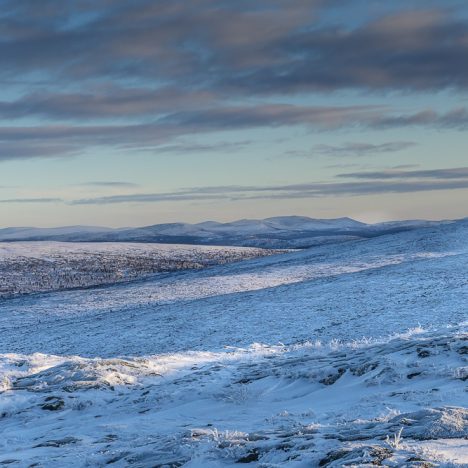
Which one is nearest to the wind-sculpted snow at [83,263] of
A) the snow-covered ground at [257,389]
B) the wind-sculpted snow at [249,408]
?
the snow-covered ground at [257,389]

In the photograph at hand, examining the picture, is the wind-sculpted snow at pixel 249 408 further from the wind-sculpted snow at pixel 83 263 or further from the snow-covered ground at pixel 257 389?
the wind-sculpted snow at pixel 83 263

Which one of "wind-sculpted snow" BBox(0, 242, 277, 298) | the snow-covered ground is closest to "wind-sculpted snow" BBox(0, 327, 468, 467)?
the snow-covered ground

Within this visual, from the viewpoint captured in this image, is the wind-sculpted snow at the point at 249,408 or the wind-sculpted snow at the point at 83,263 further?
the wind-sculpted snow at the point at 83,263

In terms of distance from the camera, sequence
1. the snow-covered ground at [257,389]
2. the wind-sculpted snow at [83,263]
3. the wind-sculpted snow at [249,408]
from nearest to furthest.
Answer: the wind-sculpted snow at [249,408] < the snow-covered ground at [257,389] < the wind-sculpted snow at [83,263]

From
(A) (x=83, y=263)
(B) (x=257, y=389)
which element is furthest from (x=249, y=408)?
(A) (x=83, y=263)

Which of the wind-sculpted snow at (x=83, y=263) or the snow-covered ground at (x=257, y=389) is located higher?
the snow-covered ground at (x=257, y=389)

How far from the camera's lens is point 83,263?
12112cm

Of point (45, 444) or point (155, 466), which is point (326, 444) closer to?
point (155, 466)

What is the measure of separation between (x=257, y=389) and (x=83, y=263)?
363 feet

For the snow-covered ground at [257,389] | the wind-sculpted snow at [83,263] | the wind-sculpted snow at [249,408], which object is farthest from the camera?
the wind-sculpted snow at [83,263]

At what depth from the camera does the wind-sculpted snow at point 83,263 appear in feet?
291

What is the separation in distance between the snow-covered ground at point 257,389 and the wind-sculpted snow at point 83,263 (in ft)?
166

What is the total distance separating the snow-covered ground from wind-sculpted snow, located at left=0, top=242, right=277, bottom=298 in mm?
50478

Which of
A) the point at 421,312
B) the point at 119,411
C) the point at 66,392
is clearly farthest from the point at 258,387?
the point at 421,312
